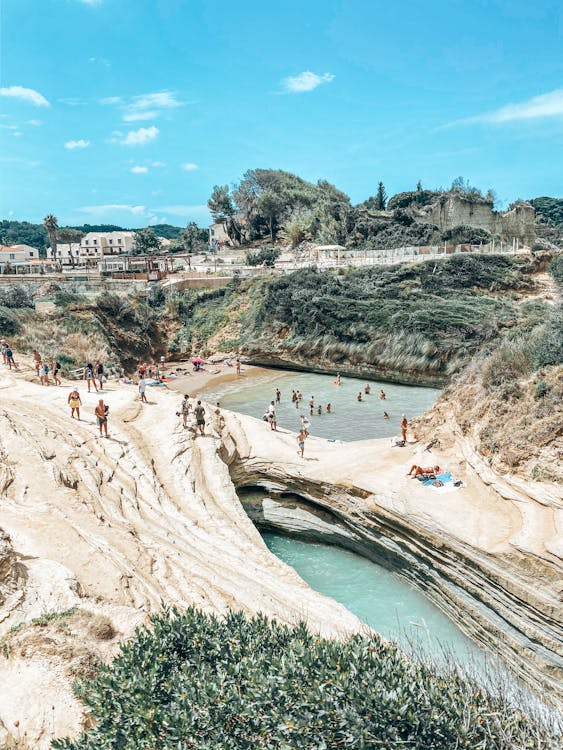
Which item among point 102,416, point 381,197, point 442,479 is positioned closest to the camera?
point 442,479

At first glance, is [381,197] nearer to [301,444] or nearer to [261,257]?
[261,257]

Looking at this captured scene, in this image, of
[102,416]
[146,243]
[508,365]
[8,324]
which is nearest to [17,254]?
[146,243]

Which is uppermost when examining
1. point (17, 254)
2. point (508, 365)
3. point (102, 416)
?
point (17, 254)

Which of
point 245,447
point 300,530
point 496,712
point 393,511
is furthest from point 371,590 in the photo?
point 496,712

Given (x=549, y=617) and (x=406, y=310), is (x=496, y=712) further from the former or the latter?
(x=406, y=310)

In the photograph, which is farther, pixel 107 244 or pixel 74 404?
pixel 107 244

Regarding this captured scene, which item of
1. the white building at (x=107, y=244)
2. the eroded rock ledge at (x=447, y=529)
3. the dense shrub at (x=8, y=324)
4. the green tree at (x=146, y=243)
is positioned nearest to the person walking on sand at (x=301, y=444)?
the eroded rock ledge at (x=447, y=529)

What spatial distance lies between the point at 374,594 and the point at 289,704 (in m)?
7.84

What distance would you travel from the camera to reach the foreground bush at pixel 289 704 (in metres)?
4.69

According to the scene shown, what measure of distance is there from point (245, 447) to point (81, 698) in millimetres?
11850

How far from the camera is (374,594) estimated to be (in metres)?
→ 12.2

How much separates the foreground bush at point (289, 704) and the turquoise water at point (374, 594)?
16.1 feet

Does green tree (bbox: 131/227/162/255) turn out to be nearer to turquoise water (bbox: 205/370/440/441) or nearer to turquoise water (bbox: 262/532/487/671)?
turquoise water (bbox: 205/370/440/441)

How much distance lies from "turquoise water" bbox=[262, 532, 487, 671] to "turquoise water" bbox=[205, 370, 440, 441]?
27.5 feet
